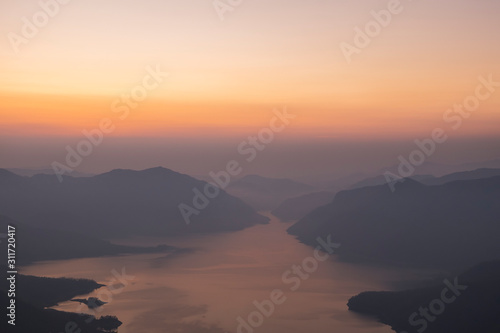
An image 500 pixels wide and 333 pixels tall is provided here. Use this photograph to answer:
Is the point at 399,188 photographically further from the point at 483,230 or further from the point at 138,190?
the point at 138,190

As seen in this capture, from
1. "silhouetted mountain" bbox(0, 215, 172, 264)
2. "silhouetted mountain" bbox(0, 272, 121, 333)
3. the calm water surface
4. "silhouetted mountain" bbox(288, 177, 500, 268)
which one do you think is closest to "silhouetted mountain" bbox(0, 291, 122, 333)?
"silhouetted mountain" bbox(0, 272, 121, 333)

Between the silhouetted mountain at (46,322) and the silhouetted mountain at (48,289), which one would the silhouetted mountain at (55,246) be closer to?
the silhouetted mountain at (48,289)

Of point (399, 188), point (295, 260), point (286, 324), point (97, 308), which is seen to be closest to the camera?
point (286, 324)

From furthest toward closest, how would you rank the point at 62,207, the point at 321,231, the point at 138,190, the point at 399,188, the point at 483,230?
1. the point at 138,190
2. the point at 62,207
3. the point at 399,188
4. the point at 321,231
5. the point at 483,230

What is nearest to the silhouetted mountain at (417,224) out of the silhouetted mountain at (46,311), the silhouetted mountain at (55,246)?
the silhouetted mountain at (55,246)

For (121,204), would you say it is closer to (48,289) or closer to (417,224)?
(417,224)

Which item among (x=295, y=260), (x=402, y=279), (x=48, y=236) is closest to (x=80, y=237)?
(x=48, y=236)

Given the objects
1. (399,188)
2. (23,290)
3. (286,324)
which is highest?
(399,188)
